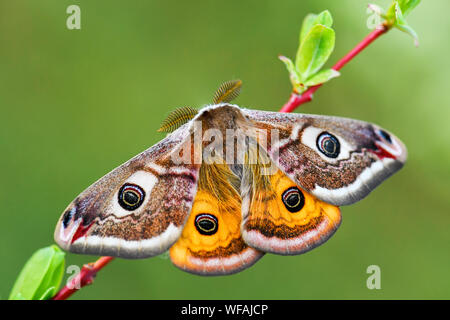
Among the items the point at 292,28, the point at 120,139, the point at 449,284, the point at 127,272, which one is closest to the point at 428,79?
the point at 292,28

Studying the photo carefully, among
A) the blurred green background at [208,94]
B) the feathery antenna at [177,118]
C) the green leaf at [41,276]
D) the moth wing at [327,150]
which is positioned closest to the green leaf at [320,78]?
the moth wing at [327,150]

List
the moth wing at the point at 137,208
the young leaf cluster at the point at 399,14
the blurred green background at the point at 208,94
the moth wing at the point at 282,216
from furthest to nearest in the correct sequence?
the blurred green background at the point at 208,94 < the moth wing at the point at 282,216 < the young leaf cluster at the point at 399,14 < the moth wing at the point at 137,208

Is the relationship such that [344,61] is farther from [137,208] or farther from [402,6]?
[137,208]

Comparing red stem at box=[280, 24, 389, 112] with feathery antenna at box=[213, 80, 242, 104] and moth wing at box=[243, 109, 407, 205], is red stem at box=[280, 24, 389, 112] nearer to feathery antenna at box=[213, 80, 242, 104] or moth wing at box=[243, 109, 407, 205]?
moth wing at box=[243, 109, 407, 205]

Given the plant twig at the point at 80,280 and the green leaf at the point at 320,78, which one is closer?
the plant twig at the point at 80,280

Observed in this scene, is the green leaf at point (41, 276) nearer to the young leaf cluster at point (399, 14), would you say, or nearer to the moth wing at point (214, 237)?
the moth wing at point (214, 237)
